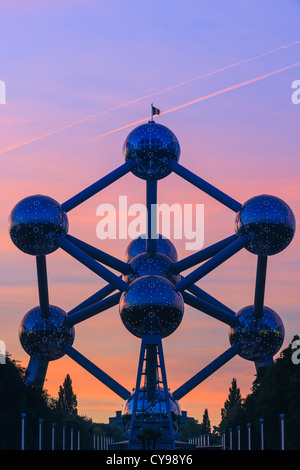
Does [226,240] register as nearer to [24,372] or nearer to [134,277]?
[134,277]

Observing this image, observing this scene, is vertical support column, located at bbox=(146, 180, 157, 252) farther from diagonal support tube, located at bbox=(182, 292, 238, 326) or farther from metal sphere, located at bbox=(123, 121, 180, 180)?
diagonal support tube, located at bbox=(182, 292, 238, 326)

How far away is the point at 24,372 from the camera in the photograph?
76.9 metres

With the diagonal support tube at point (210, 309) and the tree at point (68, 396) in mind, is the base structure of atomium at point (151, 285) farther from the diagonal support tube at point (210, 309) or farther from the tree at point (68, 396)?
the tree at point (68, 396)

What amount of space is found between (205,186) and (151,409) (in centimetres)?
1297

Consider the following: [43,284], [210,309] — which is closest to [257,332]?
[210,309]

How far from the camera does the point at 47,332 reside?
74562 millimetres

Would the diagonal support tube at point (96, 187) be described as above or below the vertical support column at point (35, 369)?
above

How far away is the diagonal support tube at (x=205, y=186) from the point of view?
68725 millimetres

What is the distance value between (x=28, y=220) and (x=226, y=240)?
11.4m

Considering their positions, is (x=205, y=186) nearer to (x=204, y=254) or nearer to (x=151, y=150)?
(x=151, y=150)

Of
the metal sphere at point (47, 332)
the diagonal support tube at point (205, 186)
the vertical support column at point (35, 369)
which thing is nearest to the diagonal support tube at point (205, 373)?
the metal sphere at point (47, 332)

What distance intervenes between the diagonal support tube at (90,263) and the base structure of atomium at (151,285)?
5 centimetres
